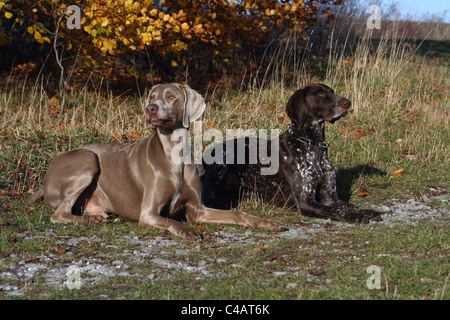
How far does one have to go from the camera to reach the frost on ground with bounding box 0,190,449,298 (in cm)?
357

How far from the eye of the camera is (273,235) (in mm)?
4746

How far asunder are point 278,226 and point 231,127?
3.56 m

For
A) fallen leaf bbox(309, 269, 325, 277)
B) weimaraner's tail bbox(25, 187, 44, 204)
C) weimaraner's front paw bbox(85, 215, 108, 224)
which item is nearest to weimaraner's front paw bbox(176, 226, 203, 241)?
weimaraner's front paw bbox(85, 215, 108, 224)

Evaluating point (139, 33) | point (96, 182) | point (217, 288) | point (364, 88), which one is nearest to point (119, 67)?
point (139, 33)

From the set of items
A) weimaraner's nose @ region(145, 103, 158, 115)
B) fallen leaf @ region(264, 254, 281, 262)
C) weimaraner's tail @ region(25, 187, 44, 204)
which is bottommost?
weimaraner's tail @ region(25, 187, 44, 204)

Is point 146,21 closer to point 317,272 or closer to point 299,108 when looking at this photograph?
point 299,108

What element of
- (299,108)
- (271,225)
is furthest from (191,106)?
(299,108)

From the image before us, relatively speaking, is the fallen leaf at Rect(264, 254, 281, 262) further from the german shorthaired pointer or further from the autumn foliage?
the autumn foliage

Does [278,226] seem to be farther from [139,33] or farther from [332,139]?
[139,33]

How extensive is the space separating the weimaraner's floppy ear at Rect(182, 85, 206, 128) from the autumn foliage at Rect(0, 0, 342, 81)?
268 cm

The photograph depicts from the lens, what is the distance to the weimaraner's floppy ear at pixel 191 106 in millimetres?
4863

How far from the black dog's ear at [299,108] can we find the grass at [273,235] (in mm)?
971

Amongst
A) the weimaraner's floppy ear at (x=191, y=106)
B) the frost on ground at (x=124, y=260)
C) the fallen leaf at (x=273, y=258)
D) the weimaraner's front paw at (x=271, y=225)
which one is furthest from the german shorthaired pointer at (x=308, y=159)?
the fallen leaf at (x=273, y=258)
